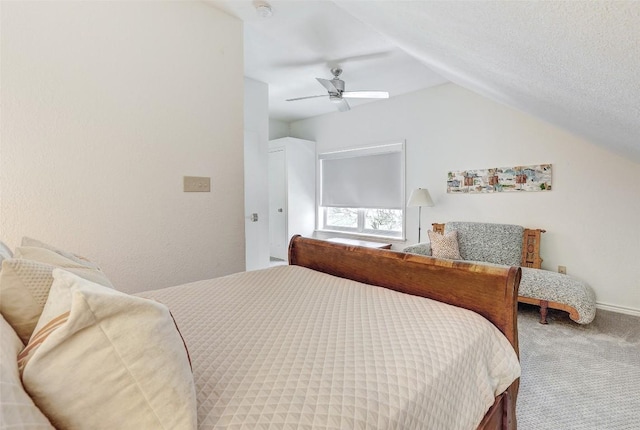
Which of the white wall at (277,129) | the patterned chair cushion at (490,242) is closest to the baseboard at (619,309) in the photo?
the patterned chair cushion at (490,242)

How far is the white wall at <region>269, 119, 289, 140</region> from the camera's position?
5.82 metres

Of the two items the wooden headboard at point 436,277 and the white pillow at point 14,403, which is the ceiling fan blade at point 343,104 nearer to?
the wooden headboard at point 436,277

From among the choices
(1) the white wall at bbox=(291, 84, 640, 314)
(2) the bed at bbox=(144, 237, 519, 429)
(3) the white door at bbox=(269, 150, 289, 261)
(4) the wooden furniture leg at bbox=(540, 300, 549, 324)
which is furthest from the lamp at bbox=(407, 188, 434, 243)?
(2) the bed at bbox=(144, 237, 519, 429)

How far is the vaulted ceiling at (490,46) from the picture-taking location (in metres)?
0.84

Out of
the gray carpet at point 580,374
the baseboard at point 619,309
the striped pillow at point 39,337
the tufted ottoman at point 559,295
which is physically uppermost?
the striped pillow at point 39,337

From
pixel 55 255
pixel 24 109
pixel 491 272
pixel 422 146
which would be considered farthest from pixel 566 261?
pixel 24 109

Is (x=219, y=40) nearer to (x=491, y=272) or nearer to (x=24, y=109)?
(x=24, y=109)

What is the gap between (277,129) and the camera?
5.91 metres

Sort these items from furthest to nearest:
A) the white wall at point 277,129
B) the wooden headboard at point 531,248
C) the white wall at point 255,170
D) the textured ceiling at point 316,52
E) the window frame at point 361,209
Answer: the white wall at point 277,129 → the window frame at point 361,209 → the white wall at point 255,170 → the wooden headboard at point 531,248 → the textured ceiling at point 316,52

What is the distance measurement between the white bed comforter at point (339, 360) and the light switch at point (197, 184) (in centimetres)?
105

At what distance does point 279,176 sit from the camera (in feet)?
17.6

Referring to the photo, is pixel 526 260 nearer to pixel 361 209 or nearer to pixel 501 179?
pixel 501 179

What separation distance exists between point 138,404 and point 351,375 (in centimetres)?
52

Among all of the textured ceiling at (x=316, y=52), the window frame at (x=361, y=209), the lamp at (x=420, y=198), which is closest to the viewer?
the textured ceiling at (x=316, y=52)
